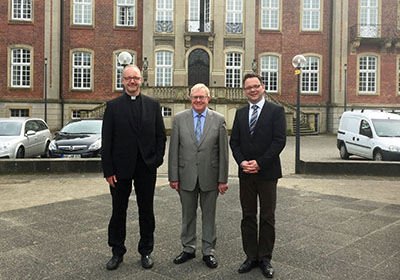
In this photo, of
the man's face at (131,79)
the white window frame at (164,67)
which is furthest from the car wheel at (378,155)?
the white window frame at (164,67)

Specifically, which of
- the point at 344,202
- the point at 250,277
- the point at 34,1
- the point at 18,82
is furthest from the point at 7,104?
the point at 250,277

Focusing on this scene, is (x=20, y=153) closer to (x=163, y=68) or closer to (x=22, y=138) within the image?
(x=22, y=138)

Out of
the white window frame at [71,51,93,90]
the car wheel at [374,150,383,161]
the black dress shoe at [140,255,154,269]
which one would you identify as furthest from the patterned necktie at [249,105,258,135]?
the white window frame at [71,51,93,90]

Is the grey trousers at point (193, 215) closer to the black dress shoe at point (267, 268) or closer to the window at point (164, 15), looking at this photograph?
the black dress shoe at point (267, 268)

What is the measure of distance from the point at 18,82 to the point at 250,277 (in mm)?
29775

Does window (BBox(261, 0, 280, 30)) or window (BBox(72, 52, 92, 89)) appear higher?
window (BBox(261, 0, 280, 30))

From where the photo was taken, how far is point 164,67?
30.5 m

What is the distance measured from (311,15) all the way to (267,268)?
30547 mm

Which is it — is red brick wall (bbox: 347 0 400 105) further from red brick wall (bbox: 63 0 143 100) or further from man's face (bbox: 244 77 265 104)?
man's face (bbox: 244 77 265 104)

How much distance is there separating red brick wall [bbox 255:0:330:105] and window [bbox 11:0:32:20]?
17307 millimetres

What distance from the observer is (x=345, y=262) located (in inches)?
178

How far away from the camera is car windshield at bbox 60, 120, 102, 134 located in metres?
13.5

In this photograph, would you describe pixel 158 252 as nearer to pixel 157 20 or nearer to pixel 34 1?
pixel 157 20

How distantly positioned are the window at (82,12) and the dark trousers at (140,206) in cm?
2860
